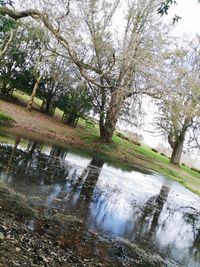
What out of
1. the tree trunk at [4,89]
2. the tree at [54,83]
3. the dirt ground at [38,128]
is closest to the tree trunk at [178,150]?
the tree at [54,83]

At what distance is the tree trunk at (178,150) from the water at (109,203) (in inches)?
811

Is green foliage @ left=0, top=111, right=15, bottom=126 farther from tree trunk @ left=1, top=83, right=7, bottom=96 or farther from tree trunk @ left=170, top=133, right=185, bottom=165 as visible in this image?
tree trunk @ left=170, top=133, right=185, bottom=165

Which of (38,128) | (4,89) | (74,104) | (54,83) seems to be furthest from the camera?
(54,83)

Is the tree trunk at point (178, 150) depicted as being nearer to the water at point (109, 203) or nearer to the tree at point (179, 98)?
the tree at point (179, 98)

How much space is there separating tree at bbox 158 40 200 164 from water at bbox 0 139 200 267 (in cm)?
926

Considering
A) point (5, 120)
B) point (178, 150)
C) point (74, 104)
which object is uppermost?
point (74, 104)

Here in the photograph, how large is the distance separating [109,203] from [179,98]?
15247 mm

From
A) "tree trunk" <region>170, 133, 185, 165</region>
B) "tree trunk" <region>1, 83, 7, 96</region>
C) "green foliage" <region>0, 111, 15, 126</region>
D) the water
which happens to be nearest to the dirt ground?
"green foliage" <region>0, 111, 15, 126</region>

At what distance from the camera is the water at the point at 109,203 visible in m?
8.27

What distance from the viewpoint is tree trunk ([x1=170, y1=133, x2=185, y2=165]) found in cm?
3584

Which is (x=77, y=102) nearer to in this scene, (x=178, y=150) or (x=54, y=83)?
(x=54, y=83)

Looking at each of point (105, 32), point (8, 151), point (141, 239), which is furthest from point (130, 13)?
point (141, 239)

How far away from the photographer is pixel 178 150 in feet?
118

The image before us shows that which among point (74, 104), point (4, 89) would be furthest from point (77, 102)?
point (4, 89)
